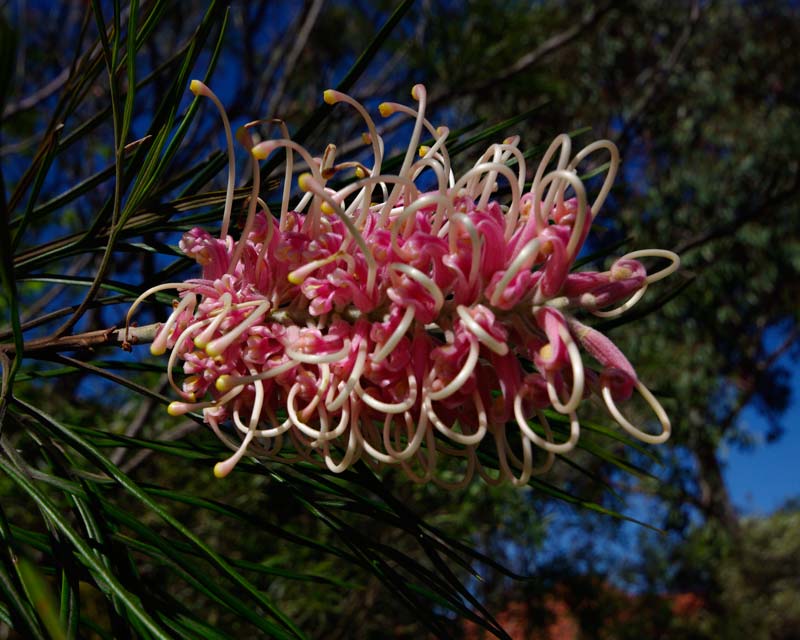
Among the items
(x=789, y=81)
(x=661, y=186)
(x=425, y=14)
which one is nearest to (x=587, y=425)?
(x=425, y=14)

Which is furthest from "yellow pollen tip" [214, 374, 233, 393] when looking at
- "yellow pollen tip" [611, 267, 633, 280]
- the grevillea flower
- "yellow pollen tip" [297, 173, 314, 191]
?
"yellow pollen tip" [611, 267, 633, 280]

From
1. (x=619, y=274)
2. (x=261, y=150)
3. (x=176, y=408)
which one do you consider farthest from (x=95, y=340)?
(x=619, y=274)

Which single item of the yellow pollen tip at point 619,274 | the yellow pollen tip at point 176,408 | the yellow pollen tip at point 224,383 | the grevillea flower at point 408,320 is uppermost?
the yellow pollen tip at point 619,274

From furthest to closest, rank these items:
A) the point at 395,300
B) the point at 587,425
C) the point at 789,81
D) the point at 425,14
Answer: the point at 789,81, the point at 425,14, the point at 587,425, the point at 395,300

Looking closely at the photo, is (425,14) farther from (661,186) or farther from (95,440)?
(661,186)

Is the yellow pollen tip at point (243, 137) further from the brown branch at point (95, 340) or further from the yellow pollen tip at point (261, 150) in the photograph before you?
the brown branch at point (95, 340)

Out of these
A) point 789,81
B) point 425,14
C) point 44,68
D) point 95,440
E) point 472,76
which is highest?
point 789,81

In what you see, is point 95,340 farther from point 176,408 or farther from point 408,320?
point 408,320

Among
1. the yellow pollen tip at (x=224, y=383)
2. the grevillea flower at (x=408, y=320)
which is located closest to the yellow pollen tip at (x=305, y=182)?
the grevillea flower at (x=408, y=320)
